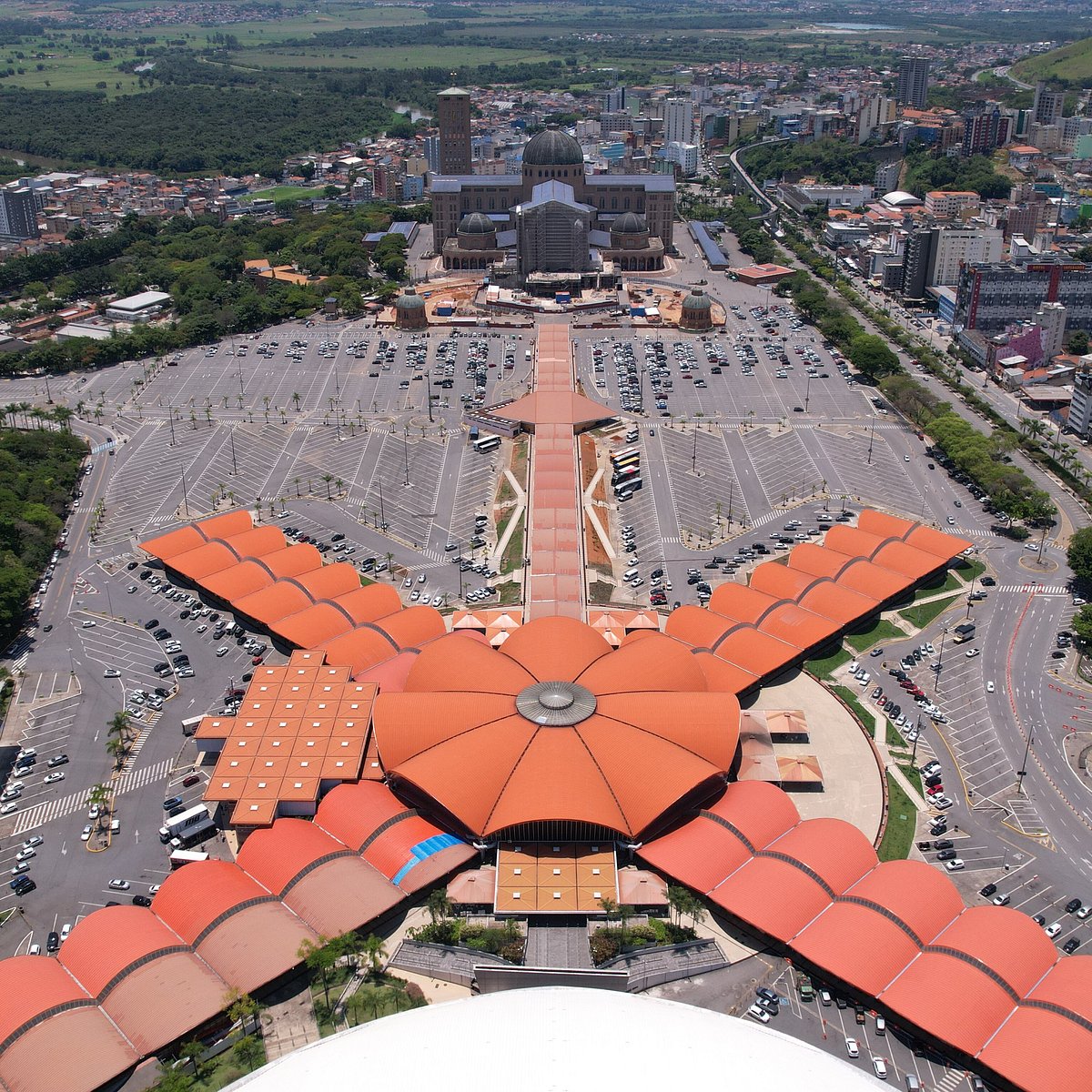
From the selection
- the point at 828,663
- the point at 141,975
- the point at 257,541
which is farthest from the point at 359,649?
the point at 828,663

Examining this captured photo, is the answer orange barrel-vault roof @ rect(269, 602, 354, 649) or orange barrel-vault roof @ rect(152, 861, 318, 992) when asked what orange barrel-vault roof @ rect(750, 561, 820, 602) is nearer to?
orange barrel-vault roof @ rect(269, 602, 354, 649)

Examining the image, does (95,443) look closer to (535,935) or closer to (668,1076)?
(535,935)

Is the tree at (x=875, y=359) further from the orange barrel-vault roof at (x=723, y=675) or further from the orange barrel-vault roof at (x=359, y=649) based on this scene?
the orange barrel-vault roof at (x=359, y=649)

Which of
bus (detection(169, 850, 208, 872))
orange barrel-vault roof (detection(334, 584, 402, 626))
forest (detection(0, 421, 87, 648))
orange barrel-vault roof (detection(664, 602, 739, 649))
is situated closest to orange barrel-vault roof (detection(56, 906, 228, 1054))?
bus (detection(169, 850, 208, 872))

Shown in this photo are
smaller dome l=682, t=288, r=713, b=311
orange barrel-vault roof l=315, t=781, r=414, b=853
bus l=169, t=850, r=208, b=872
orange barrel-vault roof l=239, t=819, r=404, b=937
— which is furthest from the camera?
smaller dome l=682, t=288, r=713, b=311

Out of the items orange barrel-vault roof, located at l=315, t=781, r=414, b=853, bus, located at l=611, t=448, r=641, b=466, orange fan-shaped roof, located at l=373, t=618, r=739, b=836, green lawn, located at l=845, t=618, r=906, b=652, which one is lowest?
green lawn, located at l=845, t=618, r=906, b=652

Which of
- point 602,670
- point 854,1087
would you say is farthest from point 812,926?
point 602,670
